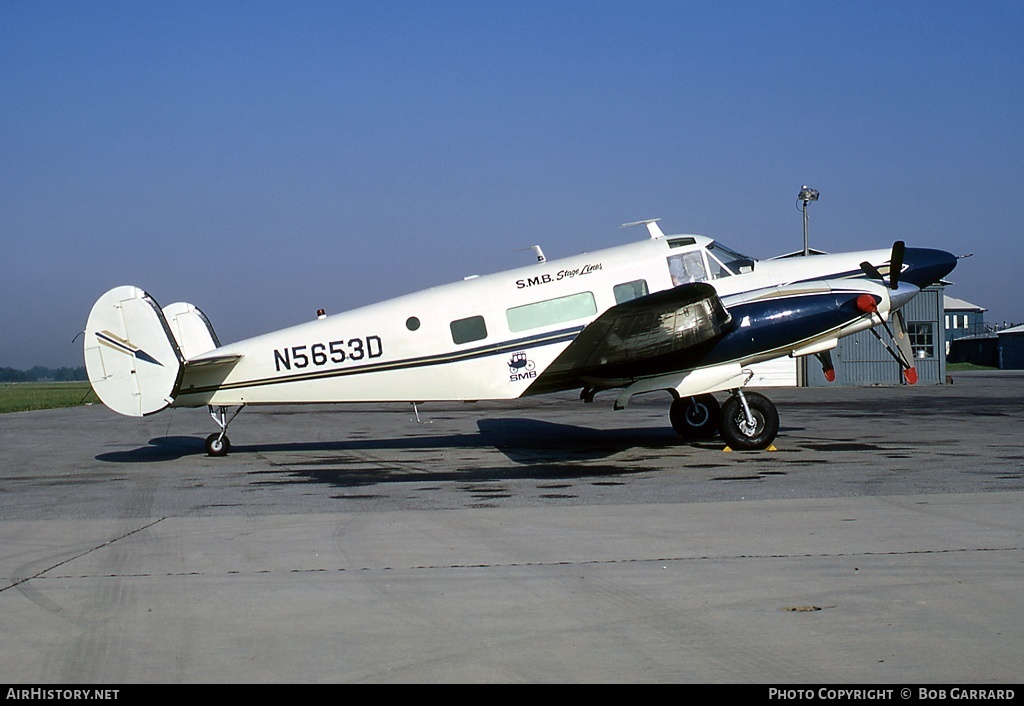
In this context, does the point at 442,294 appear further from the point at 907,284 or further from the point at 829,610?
the point at 829,610

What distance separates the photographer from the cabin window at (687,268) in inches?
625

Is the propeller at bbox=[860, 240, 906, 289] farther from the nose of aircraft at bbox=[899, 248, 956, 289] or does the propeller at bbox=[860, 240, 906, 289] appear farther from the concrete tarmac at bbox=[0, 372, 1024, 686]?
the concrete tarmac at bbox=[0, 372, 1024, 686]

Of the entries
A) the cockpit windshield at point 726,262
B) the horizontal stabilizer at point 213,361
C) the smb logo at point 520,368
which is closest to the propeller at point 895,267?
the cockpit windshield at point 726,262

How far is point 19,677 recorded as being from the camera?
4910 mm

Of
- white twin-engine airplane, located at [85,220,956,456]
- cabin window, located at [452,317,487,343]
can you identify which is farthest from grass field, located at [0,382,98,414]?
cabin window, located at [452,317,487,343]

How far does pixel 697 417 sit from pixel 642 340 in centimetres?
349

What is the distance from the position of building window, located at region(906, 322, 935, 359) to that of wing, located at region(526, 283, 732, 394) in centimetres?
3560

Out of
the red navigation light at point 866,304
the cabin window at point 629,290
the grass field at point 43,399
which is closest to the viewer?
the red navigation light at point 866,304

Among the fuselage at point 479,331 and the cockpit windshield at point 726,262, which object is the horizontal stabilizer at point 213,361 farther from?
the cockpit windshield at point 726,262

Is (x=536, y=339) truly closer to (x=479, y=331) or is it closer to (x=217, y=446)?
(x=479, y=331)

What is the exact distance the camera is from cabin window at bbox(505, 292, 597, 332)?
1600cm

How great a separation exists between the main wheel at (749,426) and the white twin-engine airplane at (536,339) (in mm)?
19
